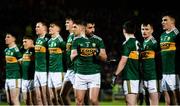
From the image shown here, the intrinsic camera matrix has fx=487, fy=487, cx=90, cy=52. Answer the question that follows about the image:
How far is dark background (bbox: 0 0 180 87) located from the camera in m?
21.7

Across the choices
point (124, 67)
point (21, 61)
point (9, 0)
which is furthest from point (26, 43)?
point (9, 0)

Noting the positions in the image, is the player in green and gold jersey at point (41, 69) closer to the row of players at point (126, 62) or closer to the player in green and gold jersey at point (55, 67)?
the player in green and gold jersey at point (55, 67)

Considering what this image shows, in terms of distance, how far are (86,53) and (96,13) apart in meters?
13.8

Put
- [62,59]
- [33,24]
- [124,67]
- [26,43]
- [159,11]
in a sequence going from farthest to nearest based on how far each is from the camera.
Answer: [159,11] < [33,24] < [26,43] < [62,59] < [124,67]

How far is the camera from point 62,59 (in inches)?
443

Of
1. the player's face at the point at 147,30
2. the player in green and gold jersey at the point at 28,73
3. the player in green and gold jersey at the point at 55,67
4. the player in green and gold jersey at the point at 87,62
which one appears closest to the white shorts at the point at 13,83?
the player in green and gold jersey at the point at 28,73

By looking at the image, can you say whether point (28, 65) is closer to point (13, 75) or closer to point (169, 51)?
point (13, 75)

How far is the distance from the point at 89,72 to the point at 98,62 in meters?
0.28

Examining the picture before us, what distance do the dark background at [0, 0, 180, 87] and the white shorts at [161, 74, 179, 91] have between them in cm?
1027

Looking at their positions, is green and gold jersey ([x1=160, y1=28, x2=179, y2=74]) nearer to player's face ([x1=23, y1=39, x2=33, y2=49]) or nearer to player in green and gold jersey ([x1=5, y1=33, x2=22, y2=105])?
player's face ([x1=23, y1=39, x2=33, y2=49])

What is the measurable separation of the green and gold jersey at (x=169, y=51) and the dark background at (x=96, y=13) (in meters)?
10.3

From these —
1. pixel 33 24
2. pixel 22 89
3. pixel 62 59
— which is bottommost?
pixel 22 89

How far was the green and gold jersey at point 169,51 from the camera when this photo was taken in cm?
945

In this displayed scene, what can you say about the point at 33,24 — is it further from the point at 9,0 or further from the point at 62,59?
the point at 62,59
